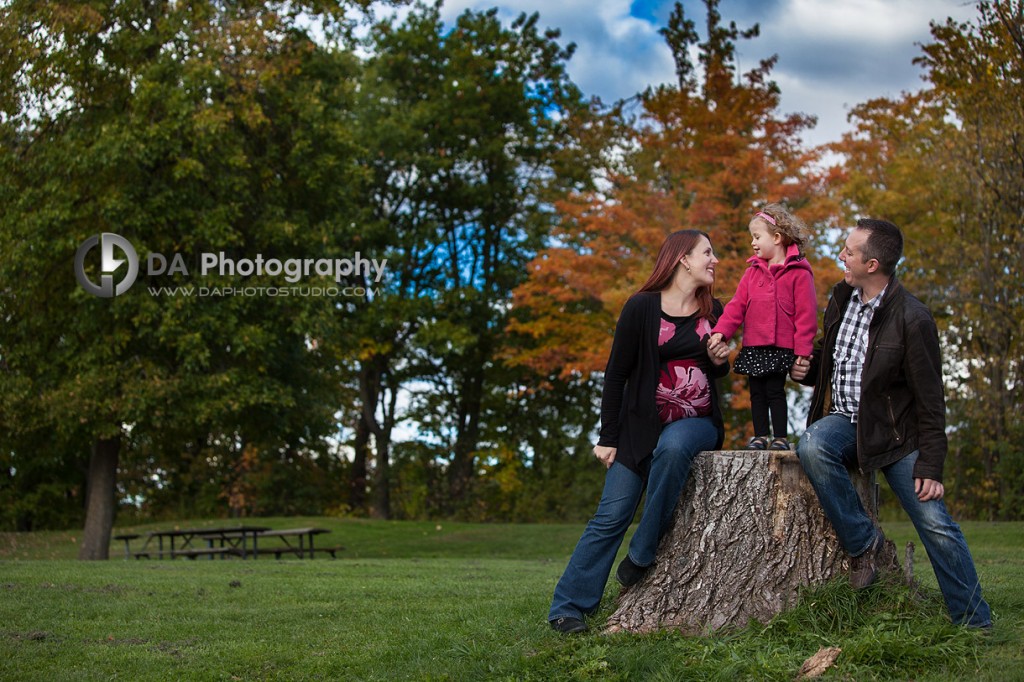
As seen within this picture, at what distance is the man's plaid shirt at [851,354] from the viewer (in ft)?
17.0

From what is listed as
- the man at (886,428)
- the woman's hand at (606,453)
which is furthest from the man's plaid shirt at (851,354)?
the woman's hand at (606,453)

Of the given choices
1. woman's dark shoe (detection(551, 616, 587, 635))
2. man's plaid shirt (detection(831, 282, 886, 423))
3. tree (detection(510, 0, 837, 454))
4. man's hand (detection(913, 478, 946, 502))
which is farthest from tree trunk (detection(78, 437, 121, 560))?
man's hand (detection(913, 478, 946, 502))

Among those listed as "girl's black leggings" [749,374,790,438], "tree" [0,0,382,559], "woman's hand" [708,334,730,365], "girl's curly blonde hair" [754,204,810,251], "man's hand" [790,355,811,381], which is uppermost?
"tree" [0,0,382,559]

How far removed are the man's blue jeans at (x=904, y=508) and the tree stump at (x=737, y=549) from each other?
0.67 ft

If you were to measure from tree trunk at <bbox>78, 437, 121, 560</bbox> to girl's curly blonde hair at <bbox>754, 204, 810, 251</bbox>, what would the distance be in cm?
1388

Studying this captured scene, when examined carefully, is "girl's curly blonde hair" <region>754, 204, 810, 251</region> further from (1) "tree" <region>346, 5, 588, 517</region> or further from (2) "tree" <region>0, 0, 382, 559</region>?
(1) "tree" <region>346, 5, 588, 517</region>

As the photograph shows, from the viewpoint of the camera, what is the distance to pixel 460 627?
20.7 ft

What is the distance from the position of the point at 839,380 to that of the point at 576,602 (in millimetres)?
1886

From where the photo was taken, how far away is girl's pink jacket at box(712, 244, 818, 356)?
575 cm

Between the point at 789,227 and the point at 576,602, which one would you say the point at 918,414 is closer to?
the point at 789,227

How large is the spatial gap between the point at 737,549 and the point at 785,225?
195cm

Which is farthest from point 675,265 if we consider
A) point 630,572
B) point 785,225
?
point 630,572

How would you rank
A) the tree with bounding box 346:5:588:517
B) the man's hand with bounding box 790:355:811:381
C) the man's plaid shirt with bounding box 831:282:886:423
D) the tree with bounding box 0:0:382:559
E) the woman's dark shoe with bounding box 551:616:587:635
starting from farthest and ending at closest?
the tree with bounding box 346:5:588:517 < the tree with bounding box 0:0:382:559 < the man's hand with bounding box 790:355:811:381 < the woman's dark shoe with bounding box 551:616:587:635 < the man's plaid shirt with bounding box 831:282:886:423

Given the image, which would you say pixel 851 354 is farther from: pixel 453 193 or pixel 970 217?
pixel 453 193
